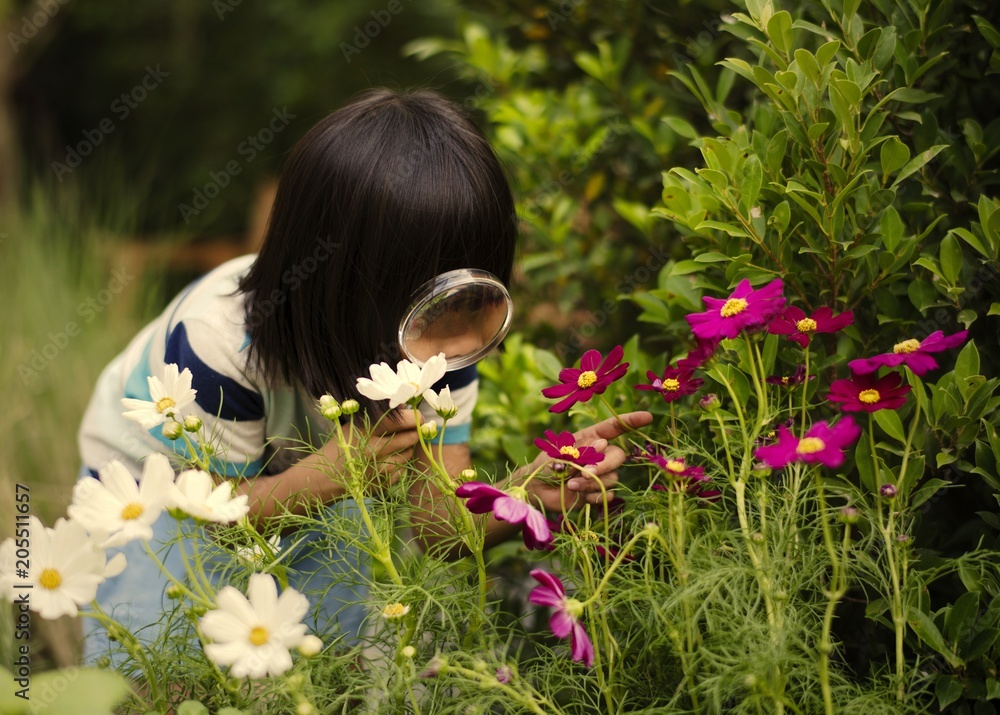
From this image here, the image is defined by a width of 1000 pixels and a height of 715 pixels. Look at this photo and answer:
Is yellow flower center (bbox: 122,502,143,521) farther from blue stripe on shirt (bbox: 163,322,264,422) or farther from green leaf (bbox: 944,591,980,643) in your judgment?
green leaf (bbox: 944,591,980,643)

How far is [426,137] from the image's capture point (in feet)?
4.01

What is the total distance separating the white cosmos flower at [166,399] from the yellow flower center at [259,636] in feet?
0.93

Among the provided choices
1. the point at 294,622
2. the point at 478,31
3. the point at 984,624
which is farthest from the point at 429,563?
the point at 478,31

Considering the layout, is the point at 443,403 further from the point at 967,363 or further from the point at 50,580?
the point at 967,363

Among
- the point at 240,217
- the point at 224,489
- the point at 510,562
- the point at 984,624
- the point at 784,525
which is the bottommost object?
the point at 240,217

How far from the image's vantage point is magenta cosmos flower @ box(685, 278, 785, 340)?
88 centimetres

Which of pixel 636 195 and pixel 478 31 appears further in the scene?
pixel 478 31

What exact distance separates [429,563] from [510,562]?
0.76 m

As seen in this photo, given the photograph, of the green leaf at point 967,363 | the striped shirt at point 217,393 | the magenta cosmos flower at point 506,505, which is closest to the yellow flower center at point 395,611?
the magenta cosmos flower at point 506,505

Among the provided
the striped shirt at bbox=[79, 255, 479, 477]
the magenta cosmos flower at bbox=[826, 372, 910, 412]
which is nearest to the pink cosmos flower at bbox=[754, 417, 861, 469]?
the magenta cosmos flower at bbox=[826, 372, 910, 412]

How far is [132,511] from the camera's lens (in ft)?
2.47

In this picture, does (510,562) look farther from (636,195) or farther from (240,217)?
(240,217)

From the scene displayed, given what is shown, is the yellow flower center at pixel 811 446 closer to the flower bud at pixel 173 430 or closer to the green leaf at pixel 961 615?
the green leaf at pixel 961 615

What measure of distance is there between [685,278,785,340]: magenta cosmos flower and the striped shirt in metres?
0.56
